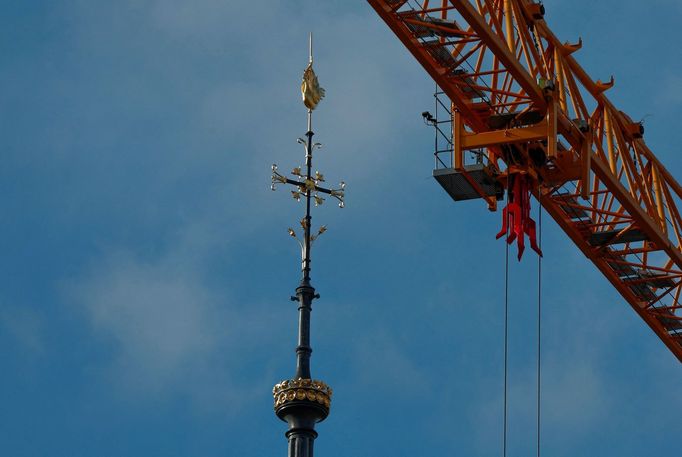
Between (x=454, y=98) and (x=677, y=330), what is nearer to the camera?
(x=454, y=98)

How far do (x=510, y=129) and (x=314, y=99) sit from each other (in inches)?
543

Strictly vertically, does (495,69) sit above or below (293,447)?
above

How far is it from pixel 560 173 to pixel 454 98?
5877mm

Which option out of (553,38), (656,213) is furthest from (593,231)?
(553,38)

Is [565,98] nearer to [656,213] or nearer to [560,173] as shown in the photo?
[560,173]

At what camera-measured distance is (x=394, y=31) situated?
9269 cm

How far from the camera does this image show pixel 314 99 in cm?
10512

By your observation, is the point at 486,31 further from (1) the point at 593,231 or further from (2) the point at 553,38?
(1) the point at 593,231

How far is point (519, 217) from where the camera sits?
93.6m

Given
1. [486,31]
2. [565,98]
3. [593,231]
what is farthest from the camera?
[593,231]

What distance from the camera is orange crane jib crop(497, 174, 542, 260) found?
305ft

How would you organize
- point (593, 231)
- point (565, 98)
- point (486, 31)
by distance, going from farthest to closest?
1. point (593, 231)
2. point (565, 98)
3. point (486, 31)

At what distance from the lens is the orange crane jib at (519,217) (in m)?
93.1

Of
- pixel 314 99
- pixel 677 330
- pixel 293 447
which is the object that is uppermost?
pixel 314 99
